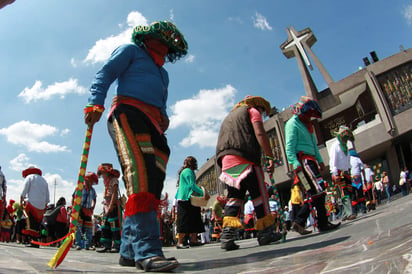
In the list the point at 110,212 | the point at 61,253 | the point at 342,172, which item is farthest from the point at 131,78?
the point at 342,172

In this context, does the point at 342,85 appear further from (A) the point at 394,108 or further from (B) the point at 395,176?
(B) the point at 395,176

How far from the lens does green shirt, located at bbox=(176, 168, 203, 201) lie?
696 centimetres

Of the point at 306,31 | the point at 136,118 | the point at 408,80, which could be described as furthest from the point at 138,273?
the point at 306,31

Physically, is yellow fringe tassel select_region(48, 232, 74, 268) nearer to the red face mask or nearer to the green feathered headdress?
the red face mask

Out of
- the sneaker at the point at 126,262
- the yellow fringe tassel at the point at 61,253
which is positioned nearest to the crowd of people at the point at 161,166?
the sneaker at the point at 126,262

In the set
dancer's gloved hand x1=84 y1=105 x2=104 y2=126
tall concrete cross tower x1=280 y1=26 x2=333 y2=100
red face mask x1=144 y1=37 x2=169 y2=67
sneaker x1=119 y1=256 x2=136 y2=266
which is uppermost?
tall concrete cross tower x1=280 y1=26 x2=333 y2=100

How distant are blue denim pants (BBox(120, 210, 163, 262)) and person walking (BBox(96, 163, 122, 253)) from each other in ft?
13.1

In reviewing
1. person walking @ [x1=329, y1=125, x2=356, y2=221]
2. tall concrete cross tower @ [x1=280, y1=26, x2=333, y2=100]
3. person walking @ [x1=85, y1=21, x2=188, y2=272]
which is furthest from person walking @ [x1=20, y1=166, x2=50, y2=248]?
tall concrete cross tower @ [x1=280, y1=26, x2=333, y2=100]

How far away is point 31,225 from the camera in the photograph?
7.27 meters

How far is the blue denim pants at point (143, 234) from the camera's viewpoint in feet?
6.81

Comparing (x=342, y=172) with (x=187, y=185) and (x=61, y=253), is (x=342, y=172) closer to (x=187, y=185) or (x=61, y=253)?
(x=187, y=185)

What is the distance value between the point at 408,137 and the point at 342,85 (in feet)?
24.1

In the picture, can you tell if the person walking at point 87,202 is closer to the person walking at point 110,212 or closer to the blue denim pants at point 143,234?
the person walking at point 110,212

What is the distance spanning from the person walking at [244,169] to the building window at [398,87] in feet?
81.6
